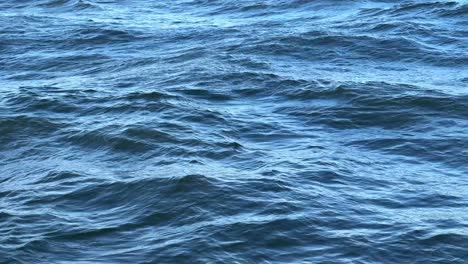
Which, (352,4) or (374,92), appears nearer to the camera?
(374,92)

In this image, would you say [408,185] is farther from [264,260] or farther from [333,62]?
[333,62]

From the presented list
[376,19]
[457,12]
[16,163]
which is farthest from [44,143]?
[457,12]

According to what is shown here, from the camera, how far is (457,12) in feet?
115

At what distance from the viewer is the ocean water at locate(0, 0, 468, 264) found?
18.1 m

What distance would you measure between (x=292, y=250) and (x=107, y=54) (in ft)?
51.9

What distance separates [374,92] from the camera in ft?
86.8

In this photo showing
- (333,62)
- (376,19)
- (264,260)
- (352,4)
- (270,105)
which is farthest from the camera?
(352,4)

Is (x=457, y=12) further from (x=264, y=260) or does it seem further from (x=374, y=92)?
(x=264, y=260)

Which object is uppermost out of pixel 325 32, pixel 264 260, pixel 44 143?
pixel 325 32

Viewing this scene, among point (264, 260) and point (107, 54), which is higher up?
point (107, 54)

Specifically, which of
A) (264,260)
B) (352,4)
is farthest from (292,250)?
(352,4)

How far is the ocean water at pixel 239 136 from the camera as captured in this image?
59.3ft

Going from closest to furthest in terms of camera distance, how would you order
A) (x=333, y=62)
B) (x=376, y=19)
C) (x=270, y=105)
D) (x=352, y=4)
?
1. (x=270, y=105)
2. (x=333, y=62)
3. (x=376, y=19)
4. (x=352, y=4)

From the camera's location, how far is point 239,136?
23.7m
